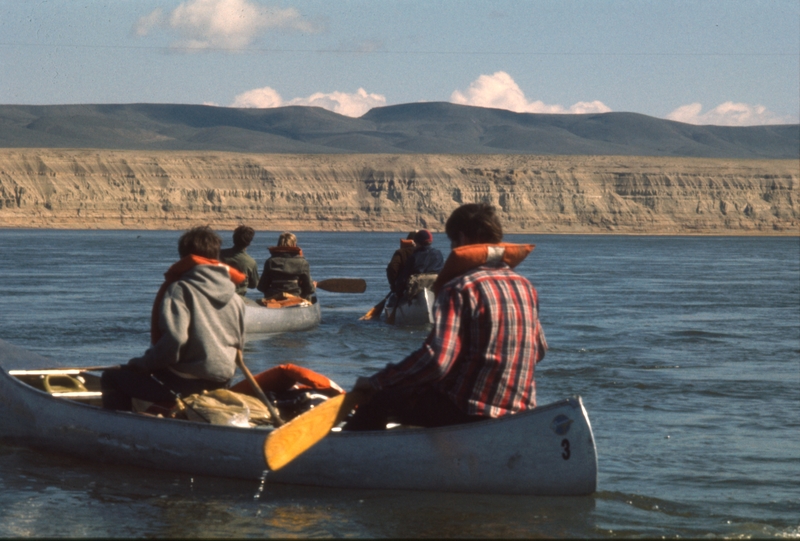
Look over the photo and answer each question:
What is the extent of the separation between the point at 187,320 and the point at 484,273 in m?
1.97

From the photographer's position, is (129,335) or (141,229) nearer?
(129,335)

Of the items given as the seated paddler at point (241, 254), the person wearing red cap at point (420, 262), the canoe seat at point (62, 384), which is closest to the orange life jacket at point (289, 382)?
the canoe seat at point (62, 384)

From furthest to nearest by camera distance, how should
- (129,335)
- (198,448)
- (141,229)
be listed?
(141,229)
(129,335)
(198,448)

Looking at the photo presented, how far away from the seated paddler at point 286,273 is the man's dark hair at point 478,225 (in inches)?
352

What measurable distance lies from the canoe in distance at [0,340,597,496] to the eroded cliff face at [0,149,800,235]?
316 ft

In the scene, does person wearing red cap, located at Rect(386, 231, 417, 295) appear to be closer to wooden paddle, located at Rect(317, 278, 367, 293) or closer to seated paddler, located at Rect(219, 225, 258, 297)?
wooden paddle, located at Rect(317, 278, 367, 293)

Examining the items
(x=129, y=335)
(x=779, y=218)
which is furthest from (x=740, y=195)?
(x=129, y=335)

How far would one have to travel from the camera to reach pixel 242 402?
23.6 ft

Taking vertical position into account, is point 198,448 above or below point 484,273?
below

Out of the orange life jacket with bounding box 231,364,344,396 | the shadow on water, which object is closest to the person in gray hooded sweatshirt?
the orange life jacket with bounding box 231,364,344,396

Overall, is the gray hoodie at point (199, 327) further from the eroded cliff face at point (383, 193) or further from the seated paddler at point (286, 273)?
the eroded cliff face at point (383, 193)

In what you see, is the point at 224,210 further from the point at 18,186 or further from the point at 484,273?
the point at 484,273

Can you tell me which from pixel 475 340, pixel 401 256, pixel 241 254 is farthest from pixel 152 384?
pixel 401 256

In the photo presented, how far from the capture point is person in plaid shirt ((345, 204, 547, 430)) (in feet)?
18.6
